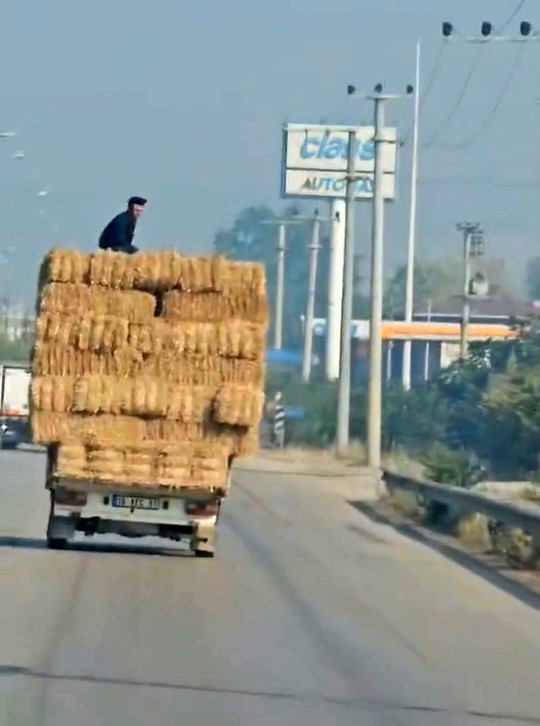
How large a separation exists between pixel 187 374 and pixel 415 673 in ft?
28.2

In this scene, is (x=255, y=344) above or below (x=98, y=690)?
above

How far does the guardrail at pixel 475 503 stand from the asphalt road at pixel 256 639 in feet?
2.96

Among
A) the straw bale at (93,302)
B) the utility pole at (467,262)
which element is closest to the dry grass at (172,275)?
the straw bale at (93,302)

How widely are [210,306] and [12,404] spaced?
40417 mm

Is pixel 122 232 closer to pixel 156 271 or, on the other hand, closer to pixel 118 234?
pixel 118 234

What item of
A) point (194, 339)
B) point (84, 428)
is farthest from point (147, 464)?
point (194, 339)

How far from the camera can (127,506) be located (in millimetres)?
21906

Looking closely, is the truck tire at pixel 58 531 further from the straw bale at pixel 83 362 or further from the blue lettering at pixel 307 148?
the blue lettering at pixel 307 148

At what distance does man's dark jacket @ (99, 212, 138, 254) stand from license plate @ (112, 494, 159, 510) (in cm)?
280

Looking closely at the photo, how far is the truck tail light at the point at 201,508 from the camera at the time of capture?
22000mm

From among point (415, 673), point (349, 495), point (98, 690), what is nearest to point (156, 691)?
point (98, 690)

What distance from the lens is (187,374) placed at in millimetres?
21812

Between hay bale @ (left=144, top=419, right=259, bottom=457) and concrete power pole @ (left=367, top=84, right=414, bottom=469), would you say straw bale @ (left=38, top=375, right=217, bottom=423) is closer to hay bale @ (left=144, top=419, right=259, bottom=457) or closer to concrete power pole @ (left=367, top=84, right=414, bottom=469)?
hay bale @ (left=144, top=419, right=259, bottom=457)

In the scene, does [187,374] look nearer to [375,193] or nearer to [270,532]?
[270,532]
